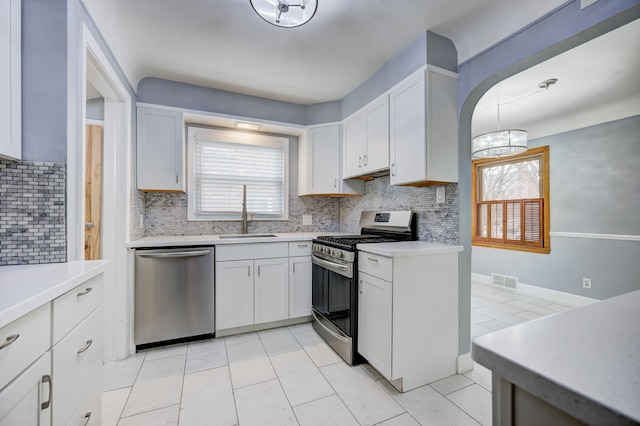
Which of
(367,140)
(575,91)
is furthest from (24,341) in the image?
(575,91)

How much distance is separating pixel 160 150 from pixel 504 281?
5034 millimetres

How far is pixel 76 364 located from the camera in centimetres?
108

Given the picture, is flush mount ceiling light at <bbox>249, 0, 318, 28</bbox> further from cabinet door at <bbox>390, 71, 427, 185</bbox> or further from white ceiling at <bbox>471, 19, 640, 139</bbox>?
white ceiling at <bbox>471, 19, 640, 139</bbox>

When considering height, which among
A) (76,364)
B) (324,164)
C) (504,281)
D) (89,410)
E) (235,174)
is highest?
(324,164)

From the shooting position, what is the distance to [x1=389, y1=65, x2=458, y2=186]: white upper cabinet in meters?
2.01

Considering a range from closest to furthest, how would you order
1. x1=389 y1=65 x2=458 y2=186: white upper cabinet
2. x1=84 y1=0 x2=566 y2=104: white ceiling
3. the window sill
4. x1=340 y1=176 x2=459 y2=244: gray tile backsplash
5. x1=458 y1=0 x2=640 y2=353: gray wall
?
x1=458 y1=0 x2=640 y2=353: gray wall
x1=84 y1=0 x2=566 y2=104: white ceiling
x1=389 y1=65 x2=458 y2=186: white upper cabinet
x1=340 y1=176 x2=459 y2=244: gray tile backsplash
the window sill

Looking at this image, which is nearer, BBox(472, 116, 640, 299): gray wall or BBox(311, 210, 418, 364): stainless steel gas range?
BBox(311, 210, 418, 364): stainless steel gas range

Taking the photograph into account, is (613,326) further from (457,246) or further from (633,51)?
(633,51)

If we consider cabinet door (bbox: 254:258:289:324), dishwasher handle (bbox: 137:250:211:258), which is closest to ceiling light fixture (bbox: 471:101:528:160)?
cabinet door (bbox: 254:258:289:324)

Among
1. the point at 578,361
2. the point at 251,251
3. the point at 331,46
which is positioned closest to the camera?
the point at 578,361

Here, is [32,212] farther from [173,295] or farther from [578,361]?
[578,361]

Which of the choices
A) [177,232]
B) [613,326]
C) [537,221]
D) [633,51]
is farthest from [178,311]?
[537,221]

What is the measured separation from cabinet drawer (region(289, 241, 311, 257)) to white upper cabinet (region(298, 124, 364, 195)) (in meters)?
0.69

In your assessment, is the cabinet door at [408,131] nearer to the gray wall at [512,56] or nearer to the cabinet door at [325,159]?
the gray wall at [512,56]
